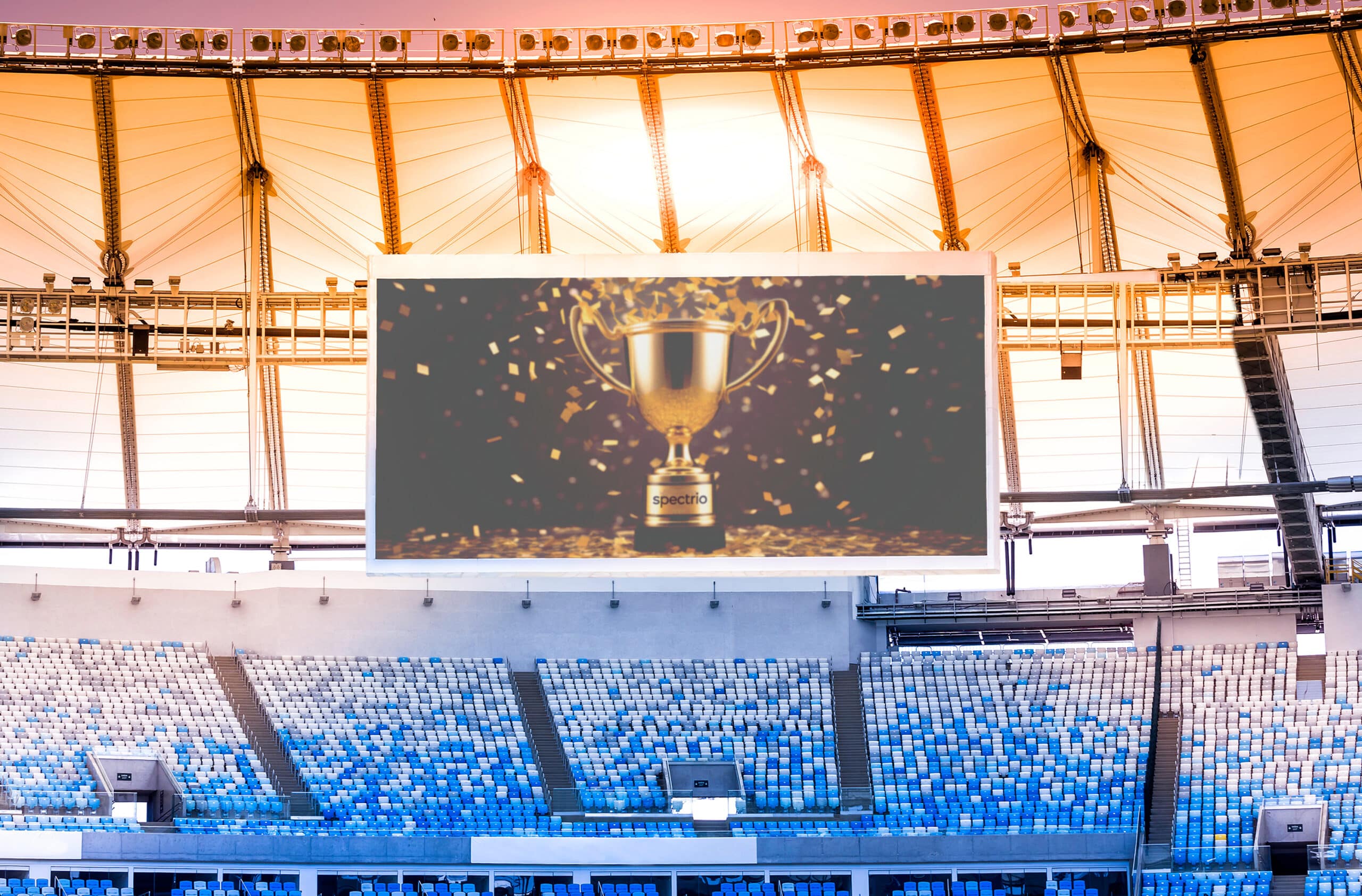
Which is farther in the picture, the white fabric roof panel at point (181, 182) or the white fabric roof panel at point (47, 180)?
the white fabric roof panel at point (181, 182)

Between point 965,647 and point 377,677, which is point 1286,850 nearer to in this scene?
point 965,647

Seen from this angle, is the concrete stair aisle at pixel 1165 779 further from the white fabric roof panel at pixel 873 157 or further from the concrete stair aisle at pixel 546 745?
the white fabric roof panel at pixel 873 157

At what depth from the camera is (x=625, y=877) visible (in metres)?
29.0

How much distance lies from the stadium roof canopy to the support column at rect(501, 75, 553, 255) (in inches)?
3.2

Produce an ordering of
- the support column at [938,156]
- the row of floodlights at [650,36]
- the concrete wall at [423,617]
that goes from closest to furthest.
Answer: the row of floodlights at [650,36] < the support column at [938,156] < the concrete wall at [423,617]

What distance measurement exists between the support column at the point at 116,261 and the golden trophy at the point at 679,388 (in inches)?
452

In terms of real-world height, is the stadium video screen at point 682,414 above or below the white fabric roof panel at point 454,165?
below

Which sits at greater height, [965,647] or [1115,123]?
[1115,123]

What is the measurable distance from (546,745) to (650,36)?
1458 centimetres

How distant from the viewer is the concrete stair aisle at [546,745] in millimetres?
28938

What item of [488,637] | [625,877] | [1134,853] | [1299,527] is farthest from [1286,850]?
[488,637]

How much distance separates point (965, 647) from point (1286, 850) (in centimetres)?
1038

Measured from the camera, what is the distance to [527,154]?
2981 cm

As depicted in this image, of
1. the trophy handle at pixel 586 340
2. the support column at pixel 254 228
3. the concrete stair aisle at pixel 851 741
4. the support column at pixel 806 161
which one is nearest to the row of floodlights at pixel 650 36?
the support column at pixel 806 161
